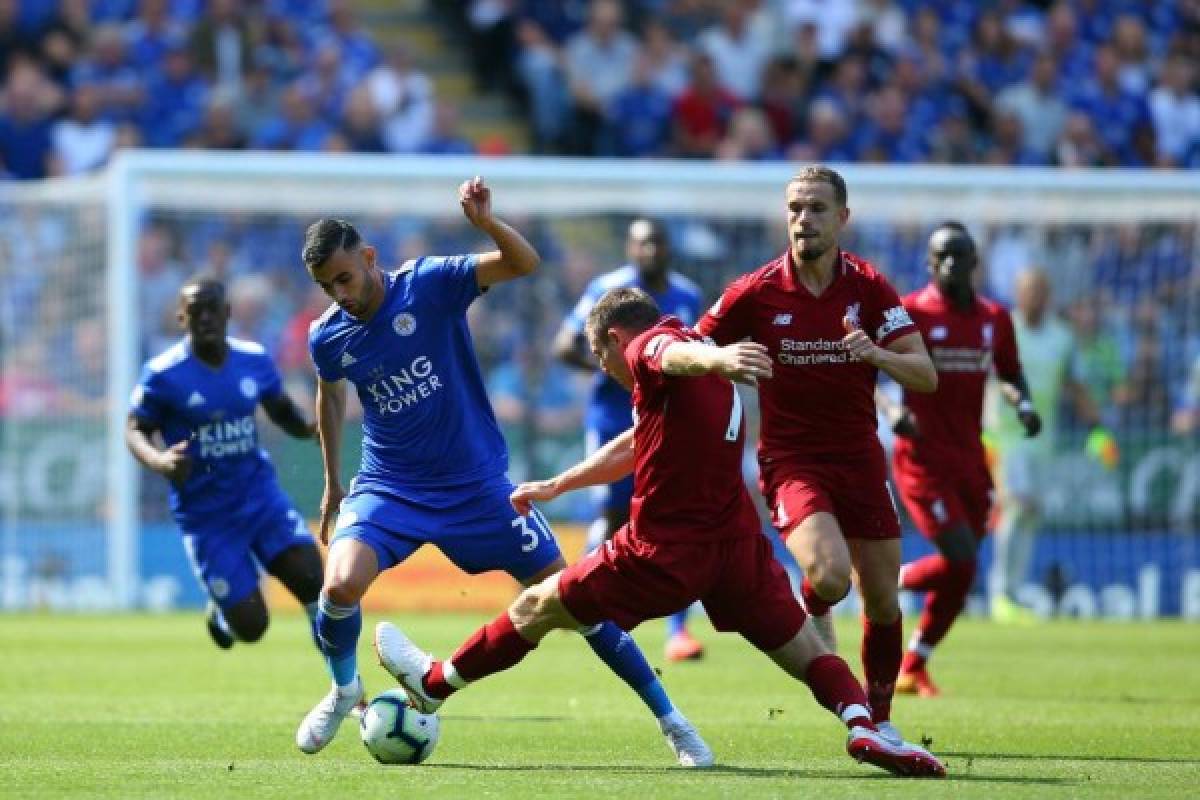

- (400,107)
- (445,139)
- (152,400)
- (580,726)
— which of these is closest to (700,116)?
(445,139)

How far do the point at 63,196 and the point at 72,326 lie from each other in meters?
1.23

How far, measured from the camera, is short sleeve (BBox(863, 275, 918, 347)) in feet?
29.6

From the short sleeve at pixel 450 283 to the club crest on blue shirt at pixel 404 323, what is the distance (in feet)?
0.36

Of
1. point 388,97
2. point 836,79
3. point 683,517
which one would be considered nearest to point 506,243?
point 683,517

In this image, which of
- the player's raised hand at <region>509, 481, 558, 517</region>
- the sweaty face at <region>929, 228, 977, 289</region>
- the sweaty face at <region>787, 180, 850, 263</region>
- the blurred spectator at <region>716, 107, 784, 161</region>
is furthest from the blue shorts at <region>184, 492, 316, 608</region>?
the blurred spectator at <region>716, 107, 784, 161</region>

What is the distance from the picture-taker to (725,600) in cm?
845

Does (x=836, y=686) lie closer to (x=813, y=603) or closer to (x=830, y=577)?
(x=830, y=577)

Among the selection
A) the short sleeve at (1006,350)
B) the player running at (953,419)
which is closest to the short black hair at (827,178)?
the player running at (953,419)

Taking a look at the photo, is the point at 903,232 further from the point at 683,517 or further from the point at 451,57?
the point at 683,517

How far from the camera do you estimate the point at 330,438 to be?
988 cm

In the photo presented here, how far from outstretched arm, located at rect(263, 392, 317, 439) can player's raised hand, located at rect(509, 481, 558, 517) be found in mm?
3600

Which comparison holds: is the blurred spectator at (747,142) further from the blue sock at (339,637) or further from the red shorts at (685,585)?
the red shorts at (685,585)

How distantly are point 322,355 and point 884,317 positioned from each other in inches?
95.2

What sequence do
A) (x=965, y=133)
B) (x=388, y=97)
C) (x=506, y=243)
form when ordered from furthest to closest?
(x=965, y=133) → (x=388, y=97) → (x=506, y=243)
